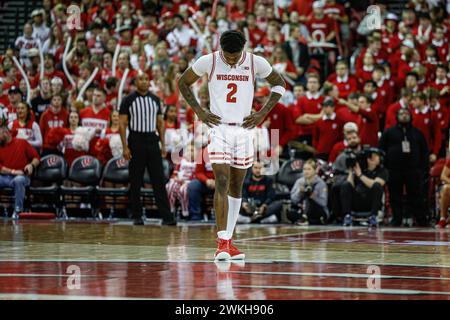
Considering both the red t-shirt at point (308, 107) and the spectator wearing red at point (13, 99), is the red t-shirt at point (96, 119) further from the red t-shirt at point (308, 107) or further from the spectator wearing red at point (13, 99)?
the red t-shirt at point (308, 107)

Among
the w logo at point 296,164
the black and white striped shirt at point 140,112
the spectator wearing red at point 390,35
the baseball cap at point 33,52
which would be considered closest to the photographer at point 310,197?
the w logo at point 296,164

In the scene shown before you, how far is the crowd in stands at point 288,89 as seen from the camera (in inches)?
680

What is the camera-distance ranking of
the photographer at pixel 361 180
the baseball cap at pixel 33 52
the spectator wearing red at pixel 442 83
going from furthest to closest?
the baseball cap at pixel 33 52
the spectator wearing red at pixel 442 83
the photographer at pixel 361 180

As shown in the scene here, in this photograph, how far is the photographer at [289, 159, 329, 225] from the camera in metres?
17.0

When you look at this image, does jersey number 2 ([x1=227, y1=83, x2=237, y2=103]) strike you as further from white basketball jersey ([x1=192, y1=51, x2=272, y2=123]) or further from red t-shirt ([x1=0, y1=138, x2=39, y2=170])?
red t-shirt ([x1=0, y1=138, x2=39, y2=170])

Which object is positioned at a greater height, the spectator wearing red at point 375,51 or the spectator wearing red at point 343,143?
the spectator wearing red at point 375,51

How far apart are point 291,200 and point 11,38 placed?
465 inches

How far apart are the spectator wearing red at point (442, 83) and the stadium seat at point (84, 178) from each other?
21.3ft

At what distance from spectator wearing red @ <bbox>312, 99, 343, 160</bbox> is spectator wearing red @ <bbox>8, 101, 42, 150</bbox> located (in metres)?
5.56

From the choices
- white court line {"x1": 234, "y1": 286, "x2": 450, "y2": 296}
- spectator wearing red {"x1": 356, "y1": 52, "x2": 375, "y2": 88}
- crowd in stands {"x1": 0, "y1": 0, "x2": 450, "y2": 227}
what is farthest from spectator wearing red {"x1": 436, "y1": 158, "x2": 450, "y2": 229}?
white court line {"x1": 234, "y1": 286, "x2": 450, "y2": 296}

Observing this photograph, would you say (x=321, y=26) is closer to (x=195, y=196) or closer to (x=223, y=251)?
(x=195, y=196)

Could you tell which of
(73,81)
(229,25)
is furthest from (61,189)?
(229,25)

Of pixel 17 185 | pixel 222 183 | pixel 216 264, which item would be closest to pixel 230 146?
pixel 222 183
